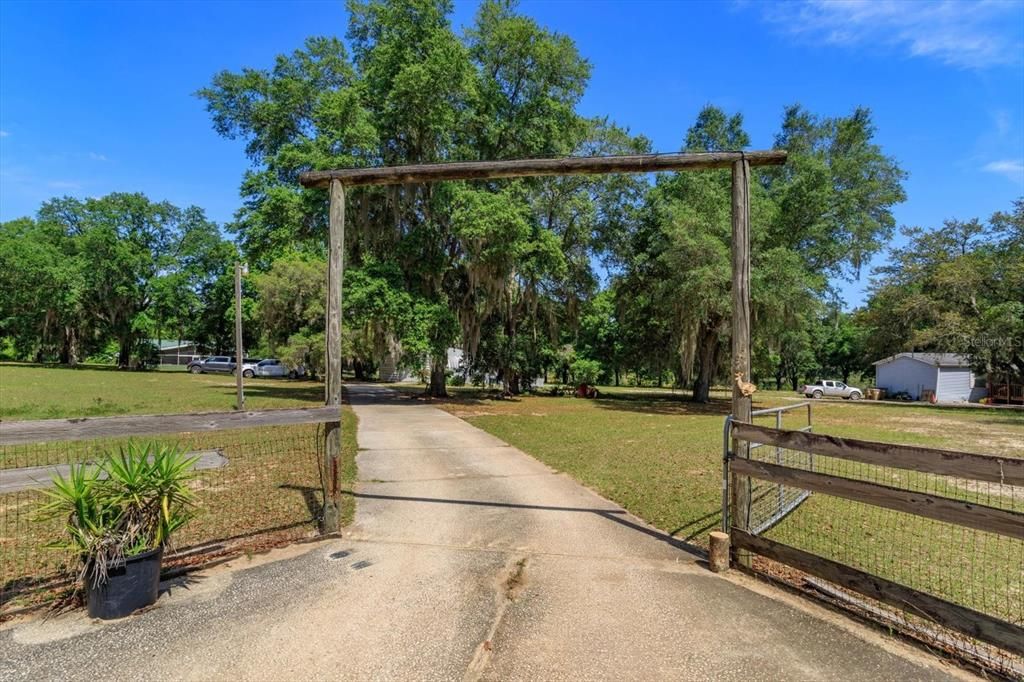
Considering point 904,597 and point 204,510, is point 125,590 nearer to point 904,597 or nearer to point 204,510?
point 204,510

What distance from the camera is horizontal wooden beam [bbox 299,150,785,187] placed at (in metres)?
4.76

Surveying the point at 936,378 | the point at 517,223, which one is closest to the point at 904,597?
the point at 517,223

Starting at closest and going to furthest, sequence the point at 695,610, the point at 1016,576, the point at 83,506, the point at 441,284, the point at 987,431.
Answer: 1. the point at 83,506
2. the point at 695,610
3. the point at 1016,576
4. the point at 987,431
5. the point at 441,284

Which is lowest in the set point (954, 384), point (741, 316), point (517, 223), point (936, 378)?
point (954, 384)

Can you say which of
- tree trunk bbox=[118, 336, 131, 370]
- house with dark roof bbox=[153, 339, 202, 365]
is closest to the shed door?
tree trunk bbox=[118, 336, 131, 370]

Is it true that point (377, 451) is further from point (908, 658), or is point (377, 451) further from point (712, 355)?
point (712, 355)

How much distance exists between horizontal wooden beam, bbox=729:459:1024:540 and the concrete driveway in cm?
77

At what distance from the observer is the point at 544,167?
16.7ft

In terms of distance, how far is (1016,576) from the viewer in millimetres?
4270

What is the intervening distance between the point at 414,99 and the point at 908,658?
19439 millimetres

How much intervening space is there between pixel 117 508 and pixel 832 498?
748cm

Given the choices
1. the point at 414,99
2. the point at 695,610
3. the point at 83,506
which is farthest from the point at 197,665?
the point at 414,99

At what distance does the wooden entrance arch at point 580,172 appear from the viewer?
458cm

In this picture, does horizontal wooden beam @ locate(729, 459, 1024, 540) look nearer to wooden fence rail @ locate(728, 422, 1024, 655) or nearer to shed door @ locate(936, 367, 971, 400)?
wooden fence rail @ locate(728, 422, 1024, 655)
